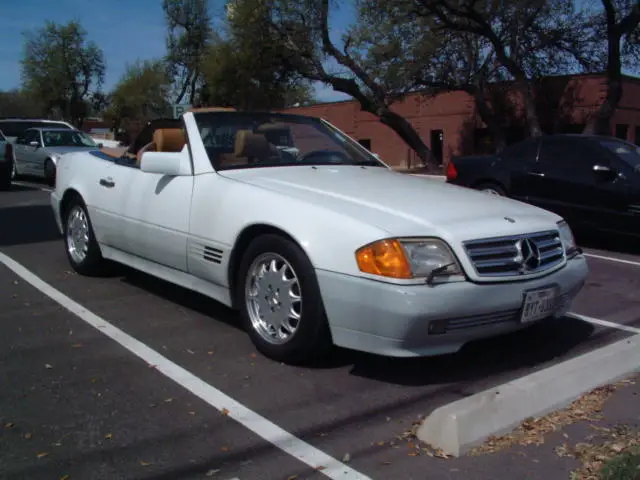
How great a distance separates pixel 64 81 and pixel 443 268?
46.5m

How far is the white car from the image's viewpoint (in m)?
3.62

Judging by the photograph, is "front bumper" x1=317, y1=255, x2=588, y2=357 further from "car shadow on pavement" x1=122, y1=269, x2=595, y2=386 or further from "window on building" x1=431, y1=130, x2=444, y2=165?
"window on building" x1=431, y1=130, x2=444, y2=165

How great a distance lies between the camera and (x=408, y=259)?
3.59 m

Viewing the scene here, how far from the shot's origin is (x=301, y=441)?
3.23m

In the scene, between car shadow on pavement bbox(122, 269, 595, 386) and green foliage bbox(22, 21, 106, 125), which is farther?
green foliage bbox(22, 21, 106, 125)

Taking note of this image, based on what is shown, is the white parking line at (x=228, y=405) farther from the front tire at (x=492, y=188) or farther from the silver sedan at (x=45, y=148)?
the silver sedan at (x=45, y=148)

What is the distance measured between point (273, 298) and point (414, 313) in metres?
0.97

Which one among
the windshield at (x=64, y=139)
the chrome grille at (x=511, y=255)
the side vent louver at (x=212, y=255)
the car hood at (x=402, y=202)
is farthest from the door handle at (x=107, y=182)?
the windshield at (x=64, y=139)

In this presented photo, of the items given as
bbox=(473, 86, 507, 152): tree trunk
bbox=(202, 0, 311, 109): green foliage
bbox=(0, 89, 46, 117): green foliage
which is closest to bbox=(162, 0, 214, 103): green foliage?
bbox=(202, 0, 311, 109): green foliage

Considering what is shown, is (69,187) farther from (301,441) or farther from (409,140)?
(409,140)

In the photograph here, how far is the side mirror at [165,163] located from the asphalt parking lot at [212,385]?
1090mm

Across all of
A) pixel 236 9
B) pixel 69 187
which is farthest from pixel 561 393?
pixel 236 9

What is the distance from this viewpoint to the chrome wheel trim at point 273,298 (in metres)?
4.03

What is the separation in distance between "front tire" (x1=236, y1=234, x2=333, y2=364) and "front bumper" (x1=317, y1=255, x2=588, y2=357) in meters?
0.11
